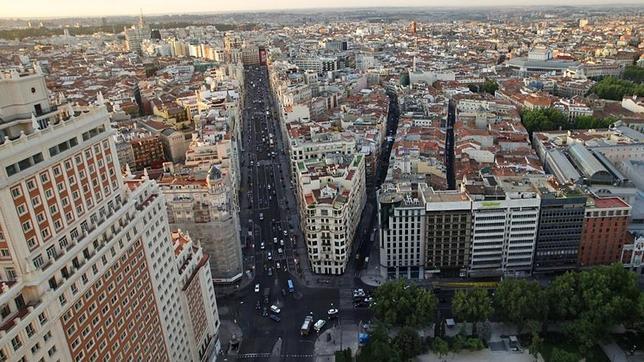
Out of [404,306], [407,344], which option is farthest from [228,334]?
[407,344]

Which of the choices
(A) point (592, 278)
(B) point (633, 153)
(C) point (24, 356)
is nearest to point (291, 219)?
(A) point (592, 278)

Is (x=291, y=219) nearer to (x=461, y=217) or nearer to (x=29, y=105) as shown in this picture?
(x=461, y=217)

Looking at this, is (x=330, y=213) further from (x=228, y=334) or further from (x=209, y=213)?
(x=228, y=334)

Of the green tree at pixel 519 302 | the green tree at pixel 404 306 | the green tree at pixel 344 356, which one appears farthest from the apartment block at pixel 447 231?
the green tree at pixel 344 356

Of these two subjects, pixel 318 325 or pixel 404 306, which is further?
pixel 318 325

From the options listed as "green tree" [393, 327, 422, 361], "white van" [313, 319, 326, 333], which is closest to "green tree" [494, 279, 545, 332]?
"green tree" [393, 327, 422, 361]

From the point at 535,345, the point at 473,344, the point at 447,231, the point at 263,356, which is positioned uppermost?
the point at 447,231
